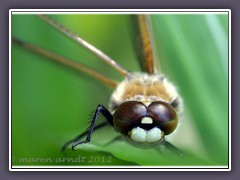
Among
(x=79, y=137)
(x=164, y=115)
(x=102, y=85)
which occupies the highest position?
(x=102, y=85)

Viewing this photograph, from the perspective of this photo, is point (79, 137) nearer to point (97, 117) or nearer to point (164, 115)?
point (97, 117)

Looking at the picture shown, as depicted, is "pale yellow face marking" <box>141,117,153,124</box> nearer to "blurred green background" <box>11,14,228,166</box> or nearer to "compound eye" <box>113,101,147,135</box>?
"compound eye" <box>113,101,147,135</box>

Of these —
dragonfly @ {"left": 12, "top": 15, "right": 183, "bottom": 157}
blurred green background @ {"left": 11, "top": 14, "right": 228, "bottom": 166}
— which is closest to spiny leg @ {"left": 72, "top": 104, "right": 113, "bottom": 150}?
dragonfly @ {"left": 12, "top": 15, "right": 183, "bottom": 157}

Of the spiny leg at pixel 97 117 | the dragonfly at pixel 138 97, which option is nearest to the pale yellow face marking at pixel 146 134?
the dragonfly at pixel 138 97

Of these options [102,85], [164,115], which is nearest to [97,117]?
[102,85]

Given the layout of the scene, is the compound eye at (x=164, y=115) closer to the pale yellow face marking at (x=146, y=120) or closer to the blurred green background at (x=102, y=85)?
the pale yellow face marking at (x=146, y=120)
